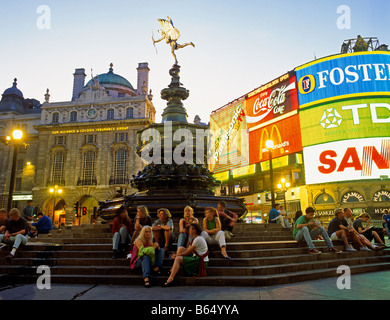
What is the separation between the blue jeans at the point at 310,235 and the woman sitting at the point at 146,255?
3.65m

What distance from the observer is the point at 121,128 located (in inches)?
1810

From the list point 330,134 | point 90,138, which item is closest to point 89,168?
point 90,138

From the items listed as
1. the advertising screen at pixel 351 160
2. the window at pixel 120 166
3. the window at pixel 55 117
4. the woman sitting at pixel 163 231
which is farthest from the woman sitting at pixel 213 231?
the window at pixel 55 117

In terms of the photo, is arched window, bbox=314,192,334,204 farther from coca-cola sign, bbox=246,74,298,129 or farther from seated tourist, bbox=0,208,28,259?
seated tourist, bbox=0,208,28,259

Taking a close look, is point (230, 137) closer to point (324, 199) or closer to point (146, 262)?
point (324, 199)

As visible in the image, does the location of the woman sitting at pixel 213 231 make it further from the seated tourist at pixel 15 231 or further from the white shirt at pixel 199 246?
the seated tourist at pixel 15 231

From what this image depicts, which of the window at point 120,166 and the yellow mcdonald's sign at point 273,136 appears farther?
the window at point 120,166

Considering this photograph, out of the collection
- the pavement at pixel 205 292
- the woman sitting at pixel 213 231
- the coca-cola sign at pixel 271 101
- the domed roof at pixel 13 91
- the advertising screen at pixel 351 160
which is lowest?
the pavement at pixel 205 292

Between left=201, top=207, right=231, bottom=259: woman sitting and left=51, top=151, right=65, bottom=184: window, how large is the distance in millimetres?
43713

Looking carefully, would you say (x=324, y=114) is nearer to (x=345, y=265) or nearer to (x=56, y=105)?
(x=345, y=265)

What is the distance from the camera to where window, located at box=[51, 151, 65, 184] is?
45.7 meters

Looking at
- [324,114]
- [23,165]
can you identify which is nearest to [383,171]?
[324,114]

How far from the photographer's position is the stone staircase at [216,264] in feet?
18.6

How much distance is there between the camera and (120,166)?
4475 centimetres
